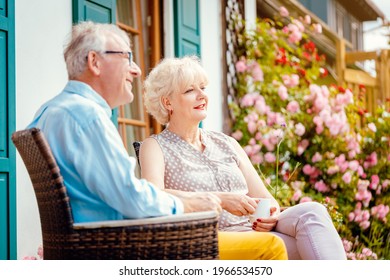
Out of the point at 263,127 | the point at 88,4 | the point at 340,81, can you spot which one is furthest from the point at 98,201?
the point at 340,81

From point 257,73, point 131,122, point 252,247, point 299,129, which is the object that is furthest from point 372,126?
point 252,247

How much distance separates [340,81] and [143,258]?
22.0 ft

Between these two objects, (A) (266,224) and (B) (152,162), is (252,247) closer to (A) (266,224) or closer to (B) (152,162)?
(A) (266,224)

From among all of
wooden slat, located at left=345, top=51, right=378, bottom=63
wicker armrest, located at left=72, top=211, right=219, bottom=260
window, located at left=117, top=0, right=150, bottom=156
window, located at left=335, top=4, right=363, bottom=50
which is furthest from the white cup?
window, located at left=335, top=4, right=363, bottom=50

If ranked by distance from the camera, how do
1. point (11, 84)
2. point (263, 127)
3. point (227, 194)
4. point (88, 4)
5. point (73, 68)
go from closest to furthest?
1. point (73, 68)
2. point (227, 194)
3. point (11, 84)
4. point (88, 4)
5. point (263, 127)

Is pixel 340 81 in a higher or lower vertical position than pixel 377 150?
higher

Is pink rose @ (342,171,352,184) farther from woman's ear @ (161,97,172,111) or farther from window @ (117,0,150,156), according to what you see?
woman's ear @ (161,97,172,111)

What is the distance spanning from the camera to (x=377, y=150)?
22.7 ft

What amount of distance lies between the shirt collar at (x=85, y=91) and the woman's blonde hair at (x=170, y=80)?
0.96 metres

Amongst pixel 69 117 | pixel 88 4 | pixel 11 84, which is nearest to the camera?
pixel 69 117

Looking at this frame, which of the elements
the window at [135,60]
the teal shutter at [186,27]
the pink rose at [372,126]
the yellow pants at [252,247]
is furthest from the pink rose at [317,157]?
the yellow pants at [252,247]

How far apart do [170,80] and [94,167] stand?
1222mm

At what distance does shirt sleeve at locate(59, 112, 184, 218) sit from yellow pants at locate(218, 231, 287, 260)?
51 centimetres
